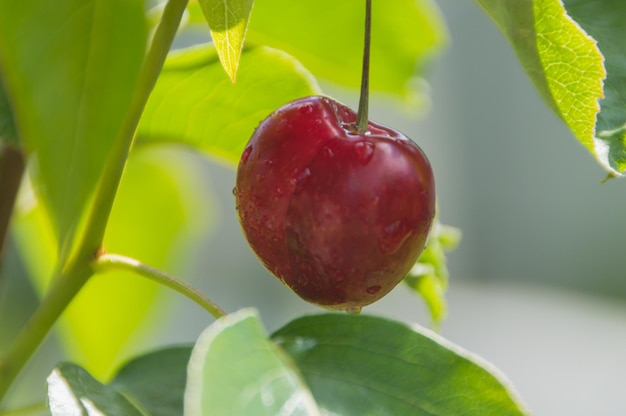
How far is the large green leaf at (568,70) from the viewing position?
438 mm

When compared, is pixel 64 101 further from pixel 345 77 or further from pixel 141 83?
pixel 345 77

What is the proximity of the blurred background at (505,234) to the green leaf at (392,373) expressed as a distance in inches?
100

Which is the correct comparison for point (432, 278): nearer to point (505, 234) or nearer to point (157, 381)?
point (157, 381)

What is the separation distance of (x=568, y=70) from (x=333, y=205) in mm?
131

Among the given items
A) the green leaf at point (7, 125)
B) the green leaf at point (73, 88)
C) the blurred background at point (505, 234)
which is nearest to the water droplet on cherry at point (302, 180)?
the green leaf at point (73, 88)

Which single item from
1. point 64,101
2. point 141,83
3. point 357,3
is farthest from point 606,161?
point 357,3

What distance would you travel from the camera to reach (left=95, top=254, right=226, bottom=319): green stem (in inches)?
22.2

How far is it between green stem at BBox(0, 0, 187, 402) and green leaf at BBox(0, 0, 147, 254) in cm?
5

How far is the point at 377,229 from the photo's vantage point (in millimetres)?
466

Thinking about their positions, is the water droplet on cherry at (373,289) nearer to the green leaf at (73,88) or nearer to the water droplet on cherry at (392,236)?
the water droplet on cherry at (392,236)

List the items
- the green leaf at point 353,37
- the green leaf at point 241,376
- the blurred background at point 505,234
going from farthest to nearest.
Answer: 1. the blurred background at point 505,234
2. the green leaf at point 353,37
3. the green leaf at point 241,376

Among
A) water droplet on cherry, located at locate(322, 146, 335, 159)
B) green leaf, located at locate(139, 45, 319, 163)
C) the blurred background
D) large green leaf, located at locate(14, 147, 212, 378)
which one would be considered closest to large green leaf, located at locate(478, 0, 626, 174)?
water droplet on cherry, located at locate(322, 146, 335, 159)

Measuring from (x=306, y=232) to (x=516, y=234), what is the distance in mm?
3413

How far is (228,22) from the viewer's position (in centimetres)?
43
